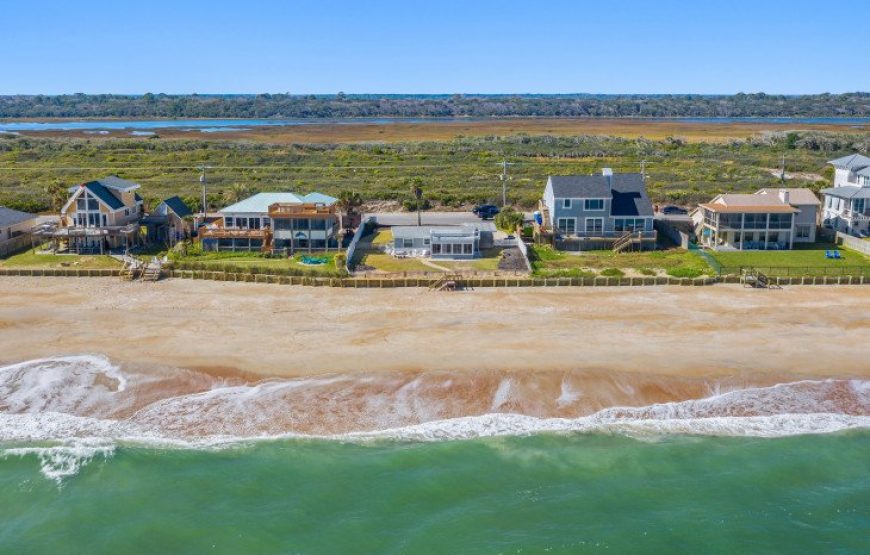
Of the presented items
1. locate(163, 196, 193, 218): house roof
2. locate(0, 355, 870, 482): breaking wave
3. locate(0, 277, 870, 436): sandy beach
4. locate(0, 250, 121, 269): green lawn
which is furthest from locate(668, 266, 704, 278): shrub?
locate(0, 250, 121, 269): green lawn

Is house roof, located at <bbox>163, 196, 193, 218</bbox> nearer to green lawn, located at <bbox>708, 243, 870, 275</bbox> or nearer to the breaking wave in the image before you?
the breaking wave

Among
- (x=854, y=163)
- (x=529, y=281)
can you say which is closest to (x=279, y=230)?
(x=529, y=281)

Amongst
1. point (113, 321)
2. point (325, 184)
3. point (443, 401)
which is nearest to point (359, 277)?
point (113, 321)

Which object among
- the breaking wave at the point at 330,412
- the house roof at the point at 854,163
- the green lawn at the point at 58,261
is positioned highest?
the house roof at the point at 854,163

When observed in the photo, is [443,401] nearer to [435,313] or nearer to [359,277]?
[435,313]

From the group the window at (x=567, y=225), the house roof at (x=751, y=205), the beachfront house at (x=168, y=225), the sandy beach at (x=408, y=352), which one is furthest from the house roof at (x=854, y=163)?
the beachfront house at (x=168, y=225)

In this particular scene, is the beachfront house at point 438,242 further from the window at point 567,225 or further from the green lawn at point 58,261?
the green lawn at point 58,261
